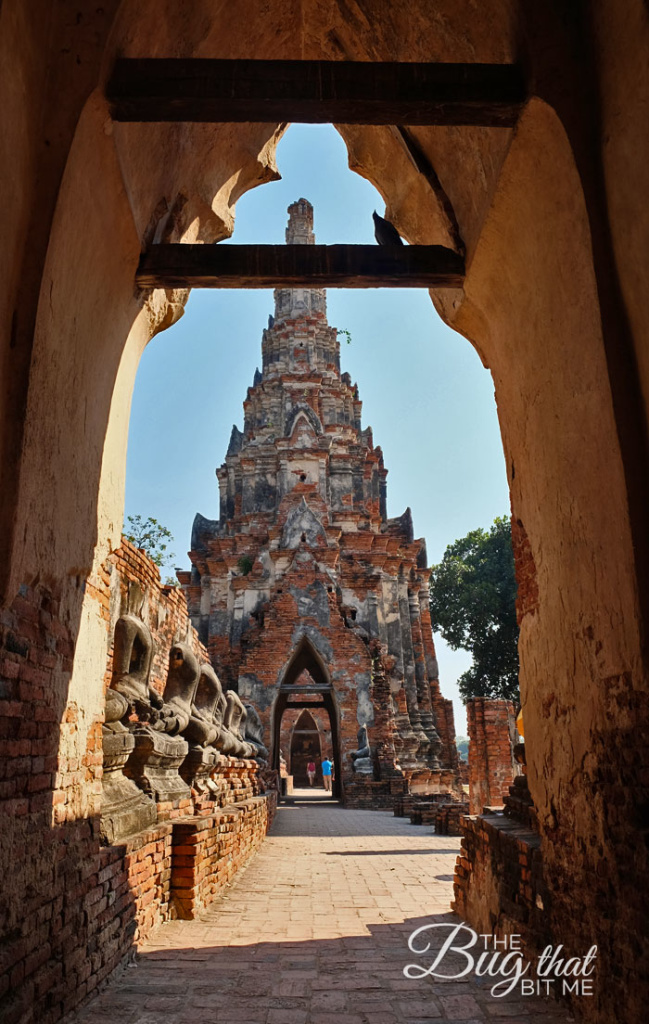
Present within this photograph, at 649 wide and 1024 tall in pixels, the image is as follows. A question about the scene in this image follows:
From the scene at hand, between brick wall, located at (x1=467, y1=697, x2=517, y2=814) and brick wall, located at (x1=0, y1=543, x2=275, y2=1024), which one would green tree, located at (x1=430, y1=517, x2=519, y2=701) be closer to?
brick wall, located at (x1=467, y1=697, x2=517, y2=814)

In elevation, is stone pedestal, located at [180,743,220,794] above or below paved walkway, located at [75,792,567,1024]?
A: above

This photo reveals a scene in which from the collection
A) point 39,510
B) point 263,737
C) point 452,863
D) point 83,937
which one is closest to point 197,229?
point 39,510

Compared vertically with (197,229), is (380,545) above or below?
above

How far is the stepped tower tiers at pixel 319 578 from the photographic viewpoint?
1680cm

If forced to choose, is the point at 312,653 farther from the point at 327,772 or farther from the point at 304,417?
the point at 327,772

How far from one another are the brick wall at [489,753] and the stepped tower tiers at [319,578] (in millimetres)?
2264

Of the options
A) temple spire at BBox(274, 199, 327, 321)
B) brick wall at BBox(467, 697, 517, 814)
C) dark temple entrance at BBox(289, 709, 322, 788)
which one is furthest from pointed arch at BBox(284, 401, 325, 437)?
brick wall at BBox(467, 697, 517, 814)

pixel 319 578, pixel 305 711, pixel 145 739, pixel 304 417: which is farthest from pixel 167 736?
pixel 305 711

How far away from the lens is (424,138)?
4824mm

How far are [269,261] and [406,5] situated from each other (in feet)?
5.29

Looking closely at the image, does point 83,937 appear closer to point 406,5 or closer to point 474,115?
point 474,115

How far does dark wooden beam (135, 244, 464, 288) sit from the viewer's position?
440 cm

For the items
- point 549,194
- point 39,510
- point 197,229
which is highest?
point 197,229

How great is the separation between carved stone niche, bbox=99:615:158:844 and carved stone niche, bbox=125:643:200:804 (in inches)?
6.8
